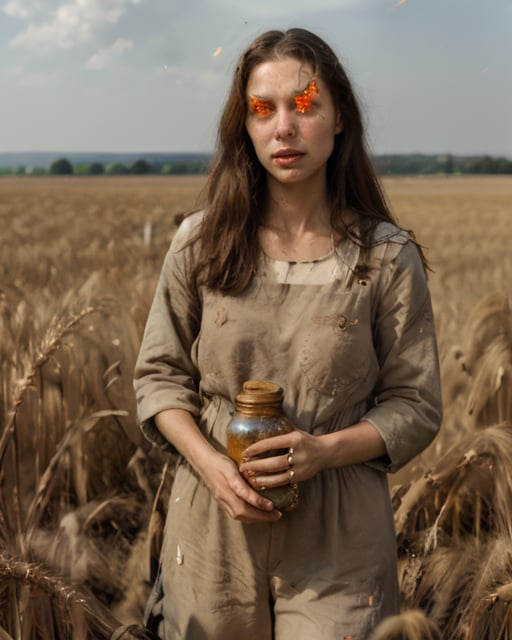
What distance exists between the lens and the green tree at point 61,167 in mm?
4383

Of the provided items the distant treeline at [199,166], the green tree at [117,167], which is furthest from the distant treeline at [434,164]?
the green tree at [117,167]

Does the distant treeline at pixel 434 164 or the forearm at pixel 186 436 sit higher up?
the distant treeline at pixel 434 164

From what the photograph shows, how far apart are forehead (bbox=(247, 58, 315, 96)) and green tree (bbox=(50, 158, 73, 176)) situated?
10.4 ft

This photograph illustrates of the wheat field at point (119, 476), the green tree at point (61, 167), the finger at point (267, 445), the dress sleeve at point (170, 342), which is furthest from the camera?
the green tree at point (61, 167)

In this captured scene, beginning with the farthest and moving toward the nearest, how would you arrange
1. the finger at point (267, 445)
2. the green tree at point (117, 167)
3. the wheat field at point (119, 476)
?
the green tree at point (117, 167), the wheat field at point (119, 476), the finger at point (267, 445)

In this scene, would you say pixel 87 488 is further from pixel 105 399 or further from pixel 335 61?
pixel 335 61

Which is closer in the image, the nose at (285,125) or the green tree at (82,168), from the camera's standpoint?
the nose at (285,125)

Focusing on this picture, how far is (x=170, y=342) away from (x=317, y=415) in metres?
0.27

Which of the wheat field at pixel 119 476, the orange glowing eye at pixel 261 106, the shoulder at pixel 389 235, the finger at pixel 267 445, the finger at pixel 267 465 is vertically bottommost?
the wheat field at pixel 119 476

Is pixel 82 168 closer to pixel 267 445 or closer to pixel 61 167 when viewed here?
pixel 61 167

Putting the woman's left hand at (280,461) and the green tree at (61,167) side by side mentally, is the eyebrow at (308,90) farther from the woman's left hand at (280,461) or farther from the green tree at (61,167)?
the green tree at (61,167)

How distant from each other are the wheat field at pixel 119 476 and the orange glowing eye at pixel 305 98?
12.6 inches

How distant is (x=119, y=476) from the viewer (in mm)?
2572

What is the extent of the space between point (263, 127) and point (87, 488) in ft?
4.69
